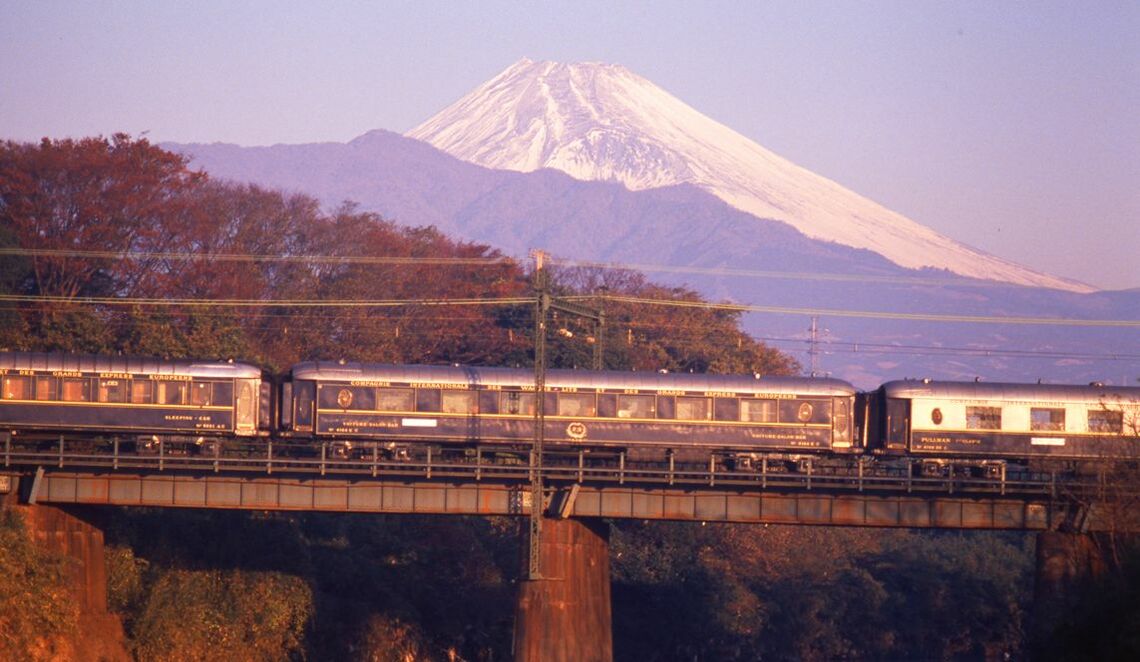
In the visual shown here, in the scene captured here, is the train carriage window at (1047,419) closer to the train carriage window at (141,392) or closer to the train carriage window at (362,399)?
the train carriage window at (362,399)

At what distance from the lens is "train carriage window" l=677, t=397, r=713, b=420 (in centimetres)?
5531

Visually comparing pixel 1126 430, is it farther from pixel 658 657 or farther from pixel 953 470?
pixel 658 657

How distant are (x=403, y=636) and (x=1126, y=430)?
28737 millimetres

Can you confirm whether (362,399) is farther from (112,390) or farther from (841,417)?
(841,417)

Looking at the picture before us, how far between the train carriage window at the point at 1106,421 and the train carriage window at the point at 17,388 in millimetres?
37819

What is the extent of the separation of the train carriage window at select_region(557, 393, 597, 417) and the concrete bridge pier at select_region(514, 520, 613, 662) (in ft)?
15.1

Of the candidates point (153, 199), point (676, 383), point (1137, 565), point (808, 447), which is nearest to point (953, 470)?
point (808, 447)

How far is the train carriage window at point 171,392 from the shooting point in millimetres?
54375

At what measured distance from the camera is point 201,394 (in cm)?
5456

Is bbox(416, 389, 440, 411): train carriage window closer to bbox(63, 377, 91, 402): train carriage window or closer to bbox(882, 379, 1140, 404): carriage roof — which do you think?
bbox(63, 377, 91, 402): train carriage window

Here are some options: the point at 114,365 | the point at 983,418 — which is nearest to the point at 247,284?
the point at 114,365

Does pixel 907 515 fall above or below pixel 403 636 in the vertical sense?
above

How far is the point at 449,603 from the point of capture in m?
64.8

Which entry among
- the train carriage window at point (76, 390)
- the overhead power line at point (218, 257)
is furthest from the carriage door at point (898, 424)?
the overhead power line at point (218, 257)
